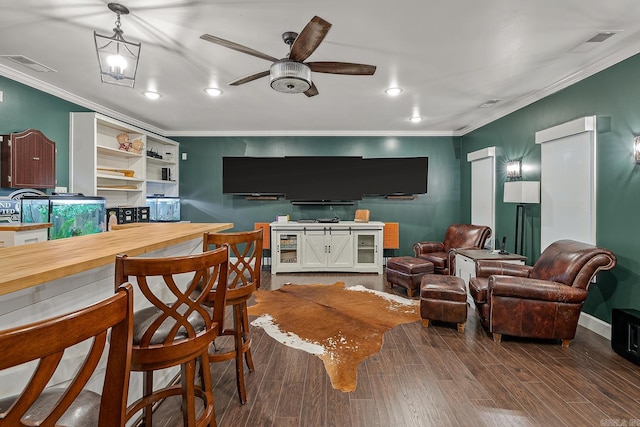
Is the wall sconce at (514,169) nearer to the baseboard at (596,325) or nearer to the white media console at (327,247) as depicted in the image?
the baseboard at (596,325)

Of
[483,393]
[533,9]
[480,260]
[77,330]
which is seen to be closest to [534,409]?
[483,393]

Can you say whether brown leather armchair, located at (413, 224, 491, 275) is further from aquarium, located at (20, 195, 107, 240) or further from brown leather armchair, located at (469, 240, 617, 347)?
aquarium, located at (20, 195, 107, 240)

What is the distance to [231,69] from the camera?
3193 millimetres

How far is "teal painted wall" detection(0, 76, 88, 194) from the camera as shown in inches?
129

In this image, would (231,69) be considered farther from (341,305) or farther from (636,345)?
(636,345)

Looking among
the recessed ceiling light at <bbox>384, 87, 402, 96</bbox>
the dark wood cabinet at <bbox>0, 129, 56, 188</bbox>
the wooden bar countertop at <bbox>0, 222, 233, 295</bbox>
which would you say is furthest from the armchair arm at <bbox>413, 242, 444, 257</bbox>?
the dark wood cabinet at <bbox>0, 129, 56, 188</bbox>

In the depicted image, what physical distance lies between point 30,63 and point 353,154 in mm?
4624

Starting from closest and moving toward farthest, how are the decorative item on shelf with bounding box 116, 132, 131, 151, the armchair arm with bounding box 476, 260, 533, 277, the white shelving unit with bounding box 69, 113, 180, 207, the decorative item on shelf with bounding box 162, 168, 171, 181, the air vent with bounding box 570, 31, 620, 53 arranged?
the air vent with bounding box 570, 31, 620, 53 < the armchair arm with bounding box 476, 260, 533, 277 < the white shelving unit with bounding box 69, 113, 180, 207 < the decorative item on shelf with bounding box 116, 132, 131, 151 < the decorative item on shelf with bounding box 162, 168, 171, 181

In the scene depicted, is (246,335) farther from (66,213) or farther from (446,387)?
(66,213)

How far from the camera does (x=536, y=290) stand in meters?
2.72

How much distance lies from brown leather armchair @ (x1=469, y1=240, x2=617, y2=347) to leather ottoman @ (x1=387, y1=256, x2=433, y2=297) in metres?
1.37

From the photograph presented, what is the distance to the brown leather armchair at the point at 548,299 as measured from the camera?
2686 mm

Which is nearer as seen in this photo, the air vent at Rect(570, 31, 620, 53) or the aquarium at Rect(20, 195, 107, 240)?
the air vent at Rect(570, 31, 620, 53)

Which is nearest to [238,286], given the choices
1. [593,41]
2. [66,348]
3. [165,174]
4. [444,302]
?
[66,348]
